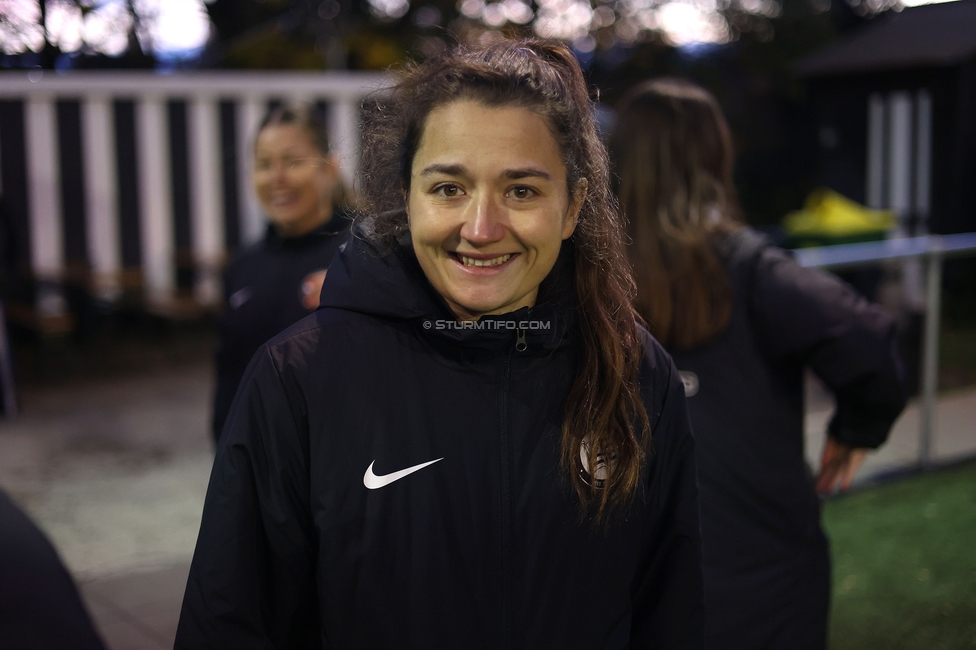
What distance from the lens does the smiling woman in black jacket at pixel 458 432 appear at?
1613 millimetres

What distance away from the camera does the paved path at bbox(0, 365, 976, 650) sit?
14.5 feet

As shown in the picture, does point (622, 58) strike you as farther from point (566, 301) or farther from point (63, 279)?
point (566, 301)

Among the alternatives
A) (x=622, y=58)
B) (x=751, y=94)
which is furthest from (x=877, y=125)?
(x=622, y=58)

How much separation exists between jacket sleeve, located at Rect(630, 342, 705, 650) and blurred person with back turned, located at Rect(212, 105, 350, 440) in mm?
1772

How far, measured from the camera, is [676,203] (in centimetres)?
257

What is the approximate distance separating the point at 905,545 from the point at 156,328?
26.0 feet

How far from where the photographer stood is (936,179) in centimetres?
1083

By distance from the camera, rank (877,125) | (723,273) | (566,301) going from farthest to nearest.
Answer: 1. (877,125)
2. (723,273)
3. (566,301)

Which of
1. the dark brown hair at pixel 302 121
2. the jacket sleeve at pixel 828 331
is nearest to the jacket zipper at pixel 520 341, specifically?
the jacket sleeve at pixel 828 331

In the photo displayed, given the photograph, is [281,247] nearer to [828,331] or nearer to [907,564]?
[828,331]

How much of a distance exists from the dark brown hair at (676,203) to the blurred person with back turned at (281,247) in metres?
1.21

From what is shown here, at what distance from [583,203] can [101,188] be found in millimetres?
9296

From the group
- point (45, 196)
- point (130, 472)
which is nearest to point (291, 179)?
point (130, 472)

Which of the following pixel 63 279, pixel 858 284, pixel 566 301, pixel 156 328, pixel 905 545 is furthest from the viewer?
pixel 156 328
